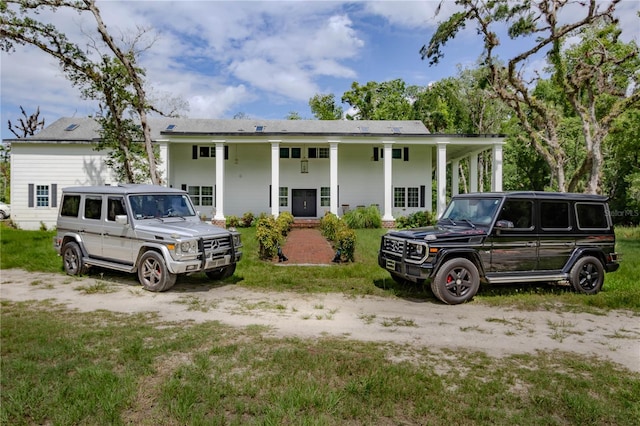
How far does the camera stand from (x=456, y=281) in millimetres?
7062

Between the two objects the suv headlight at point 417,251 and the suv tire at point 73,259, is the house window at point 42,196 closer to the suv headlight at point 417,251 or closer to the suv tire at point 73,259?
the suv tire at point 73,259

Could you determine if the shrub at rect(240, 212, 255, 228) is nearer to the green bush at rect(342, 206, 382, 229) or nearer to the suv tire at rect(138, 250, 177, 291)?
the green bush at rect(342, 206, 382, 229)

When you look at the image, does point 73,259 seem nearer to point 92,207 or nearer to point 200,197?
point 92,207

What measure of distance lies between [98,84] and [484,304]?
19.8 metres

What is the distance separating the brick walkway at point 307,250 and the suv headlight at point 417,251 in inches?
169

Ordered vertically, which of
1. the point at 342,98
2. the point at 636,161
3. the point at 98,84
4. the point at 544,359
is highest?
the point at 342,98

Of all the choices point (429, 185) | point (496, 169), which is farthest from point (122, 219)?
point (429, 185)

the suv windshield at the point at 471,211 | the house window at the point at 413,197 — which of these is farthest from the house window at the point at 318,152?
the suv windshield at the point at 471,211

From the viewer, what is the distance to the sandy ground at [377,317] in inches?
201

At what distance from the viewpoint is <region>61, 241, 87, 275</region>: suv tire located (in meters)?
9.13

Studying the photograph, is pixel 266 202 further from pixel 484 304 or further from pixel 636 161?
pixel 636 161

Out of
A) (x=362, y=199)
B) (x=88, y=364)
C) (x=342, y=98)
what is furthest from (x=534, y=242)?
(x=342, y=98)

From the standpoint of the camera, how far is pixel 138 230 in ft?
26.6

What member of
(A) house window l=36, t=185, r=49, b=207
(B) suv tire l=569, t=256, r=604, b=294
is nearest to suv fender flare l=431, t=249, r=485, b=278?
(B) suv tire l=569, t=256, r=604, b=294
